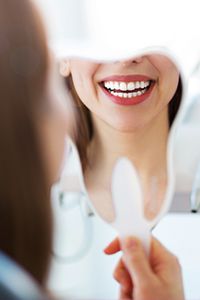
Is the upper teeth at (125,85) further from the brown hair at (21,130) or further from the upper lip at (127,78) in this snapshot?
the brown hair at (21,130)

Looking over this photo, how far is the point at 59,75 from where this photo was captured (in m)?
0.74

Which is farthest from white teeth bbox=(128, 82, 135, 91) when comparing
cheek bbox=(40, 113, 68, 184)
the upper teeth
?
cheek bbox=(40, 113, 68, 184)

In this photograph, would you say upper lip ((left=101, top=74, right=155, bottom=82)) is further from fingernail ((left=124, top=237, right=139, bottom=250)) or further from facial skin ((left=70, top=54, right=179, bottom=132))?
fingernail ((left=124, top=237, right=139, bottom=250))

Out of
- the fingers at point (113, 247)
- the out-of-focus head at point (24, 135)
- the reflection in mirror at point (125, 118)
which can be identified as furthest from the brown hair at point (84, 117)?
the out-of-focus head at point (24, 135)

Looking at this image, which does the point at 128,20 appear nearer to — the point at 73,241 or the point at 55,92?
the point at 55,92

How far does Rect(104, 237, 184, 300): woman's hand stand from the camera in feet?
2.39

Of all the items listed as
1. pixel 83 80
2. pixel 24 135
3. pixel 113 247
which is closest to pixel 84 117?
pixel 83 80

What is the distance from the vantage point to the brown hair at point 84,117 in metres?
0.74

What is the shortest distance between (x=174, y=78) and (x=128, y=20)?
0.11 metres

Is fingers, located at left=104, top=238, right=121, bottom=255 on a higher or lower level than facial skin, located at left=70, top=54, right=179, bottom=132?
lower

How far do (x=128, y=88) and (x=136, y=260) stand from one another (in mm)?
264

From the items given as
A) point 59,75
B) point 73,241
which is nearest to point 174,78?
point 59,75

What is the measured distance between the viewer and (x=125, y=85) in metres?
0.74

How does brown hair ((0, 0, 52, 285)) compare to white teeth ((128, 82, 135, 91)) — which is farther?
white teeth ((128, 82, 135, 91))
